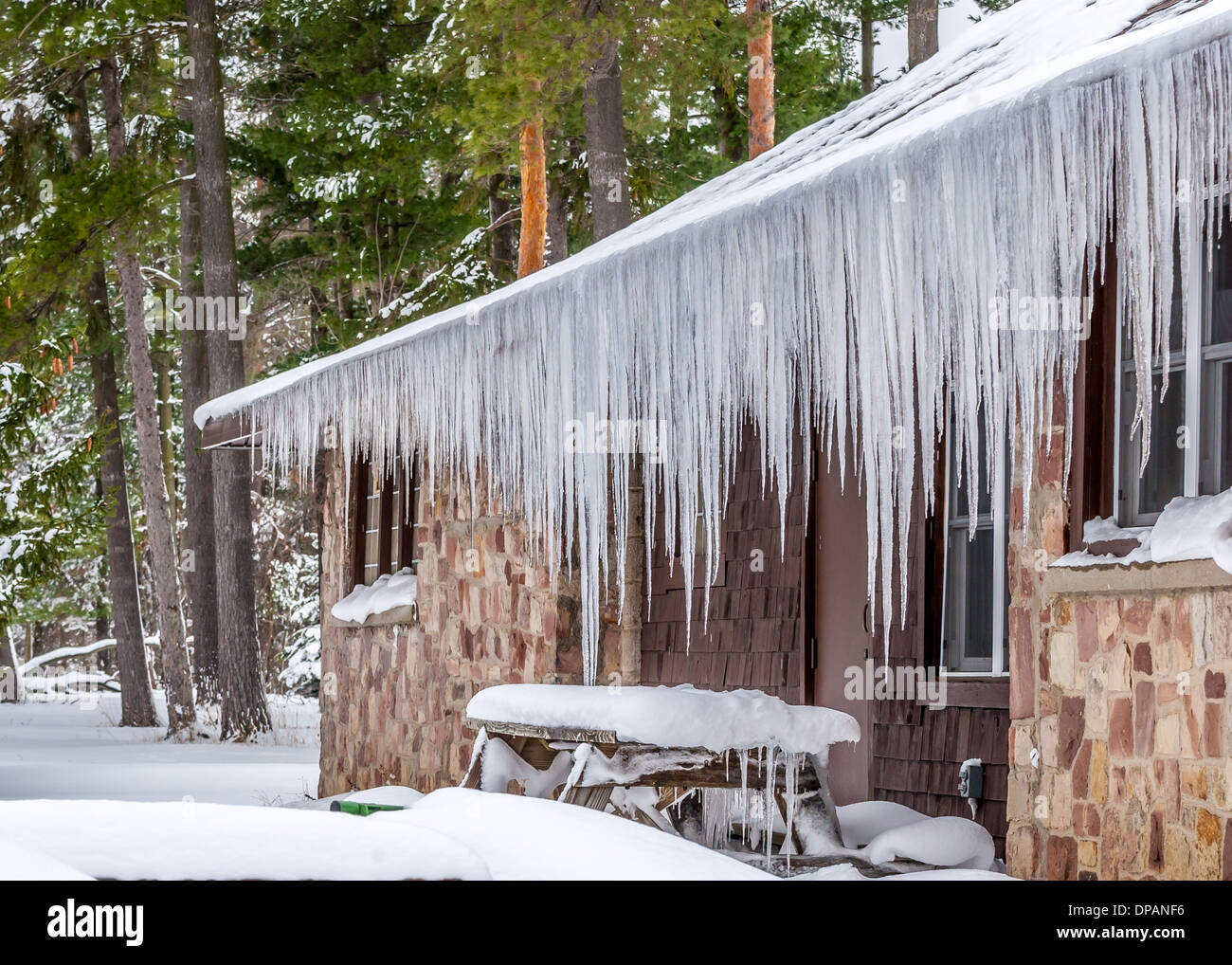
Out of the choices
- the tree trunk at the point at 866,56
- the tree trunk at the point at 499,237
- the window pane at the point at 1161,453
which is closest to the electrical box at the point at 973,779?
the window pane at the point at 1161,453

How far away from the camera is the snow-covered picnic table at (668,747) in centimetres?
541

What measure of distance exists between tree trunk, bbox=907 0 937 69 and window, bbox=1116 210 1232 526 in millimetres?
11407

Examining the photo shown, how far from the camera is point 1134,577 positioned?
179 inches

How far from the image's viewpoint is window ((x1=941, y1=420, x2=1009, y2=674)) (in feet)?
20.3

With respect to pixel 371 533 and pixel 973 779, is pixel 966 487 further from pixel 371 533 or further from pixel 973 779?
pixel 371 533

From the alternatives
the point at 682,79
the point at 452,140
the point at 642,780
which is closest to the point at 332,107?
the point at 452,140

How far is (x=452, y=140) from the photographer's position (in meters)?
16.2

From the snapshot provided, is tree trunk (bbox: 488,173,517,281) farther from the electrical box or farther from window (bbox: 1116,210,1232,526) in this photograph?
window (bbox: 1116,210,1232,526)

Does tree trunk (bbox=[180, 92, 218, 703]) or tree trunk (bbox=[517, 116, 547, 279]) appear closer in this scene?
tree trunk (bbox=[517, 116, 547, 279])

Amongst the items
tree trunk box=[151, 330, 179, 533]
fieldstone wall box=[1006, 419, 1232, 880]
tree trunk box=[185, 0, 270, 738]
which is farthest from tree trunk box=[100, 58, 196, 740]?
fieldstone wall box=[1006, 419, 1232, 880]

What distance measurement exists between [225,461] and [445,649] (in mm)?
7039

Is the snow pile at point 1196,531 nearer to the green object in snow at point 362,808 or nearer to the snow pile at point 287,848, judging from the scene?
the snow pile at point 287,848

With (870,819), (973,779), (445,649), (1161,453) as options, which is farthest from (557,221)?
(1161,453)
